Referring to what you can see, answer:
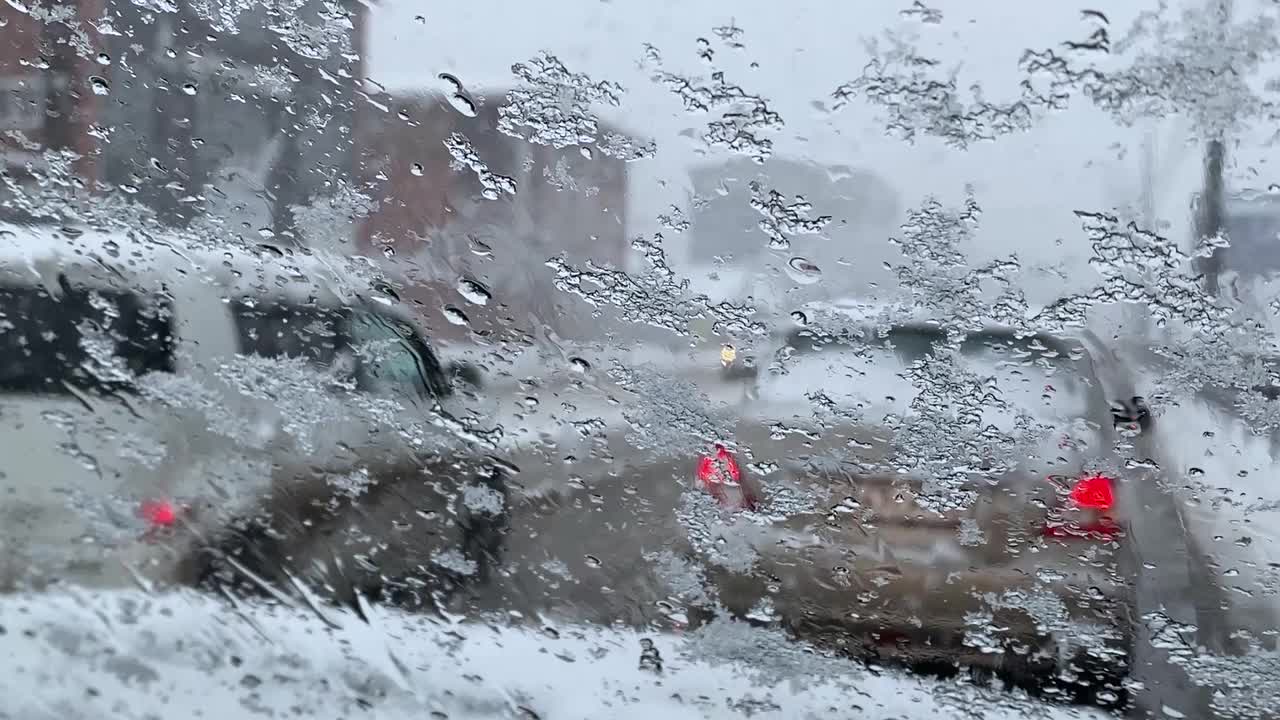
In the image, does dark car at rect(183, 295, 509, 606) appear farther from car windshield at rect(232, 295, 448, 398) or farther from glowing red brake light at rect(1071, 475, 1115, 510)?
glowing red brake light at rect(1071, 475, 1115, 510)

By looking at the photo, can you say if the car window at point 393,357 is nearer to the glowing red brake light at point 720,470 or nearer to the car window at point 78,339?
the car window at point 78,339

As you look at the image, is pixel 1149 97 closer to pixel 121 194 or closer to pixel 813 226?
pixel 813 226

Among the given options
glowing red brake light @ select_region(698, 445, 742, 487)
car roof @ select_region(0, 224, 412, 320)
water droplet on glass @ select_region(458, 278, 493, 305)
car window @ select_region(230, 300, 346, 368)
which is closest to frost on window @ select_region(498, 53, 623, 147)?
water droplet on glass @ select_region(458, 278, 493, 305)

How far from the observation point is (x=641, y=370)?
10.5 feet

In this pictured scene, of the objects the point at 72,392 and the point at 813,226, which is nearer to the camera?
the point at 813,226

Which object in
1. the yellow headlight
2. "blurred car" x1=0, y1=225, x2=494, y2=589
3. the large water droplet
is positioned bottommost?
"blurred car" x1=0, y1=225, x2=494, y2=589

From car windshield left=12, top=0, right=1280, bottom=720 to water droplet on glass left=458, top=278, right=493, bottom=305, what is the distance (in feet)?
0.04

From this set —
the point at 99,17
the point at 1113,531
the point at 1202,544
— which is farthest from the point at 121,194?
the point at 1202,544

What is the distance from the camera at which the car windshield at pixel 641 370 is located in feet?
9.36

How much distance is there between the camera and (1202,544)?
294cm

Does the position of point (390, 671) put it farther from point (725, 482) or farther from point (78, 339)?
point (78, 339)

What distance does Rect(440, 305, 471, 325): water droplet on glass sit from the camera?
3286 mm

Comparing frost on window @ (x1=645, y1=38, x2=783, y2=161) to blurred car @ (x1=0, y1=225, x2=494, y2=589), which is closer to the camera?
frost on window @ (x1=645, y1=38, x2=783, y2=161)

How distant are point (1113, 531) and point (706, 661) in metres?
1.12
